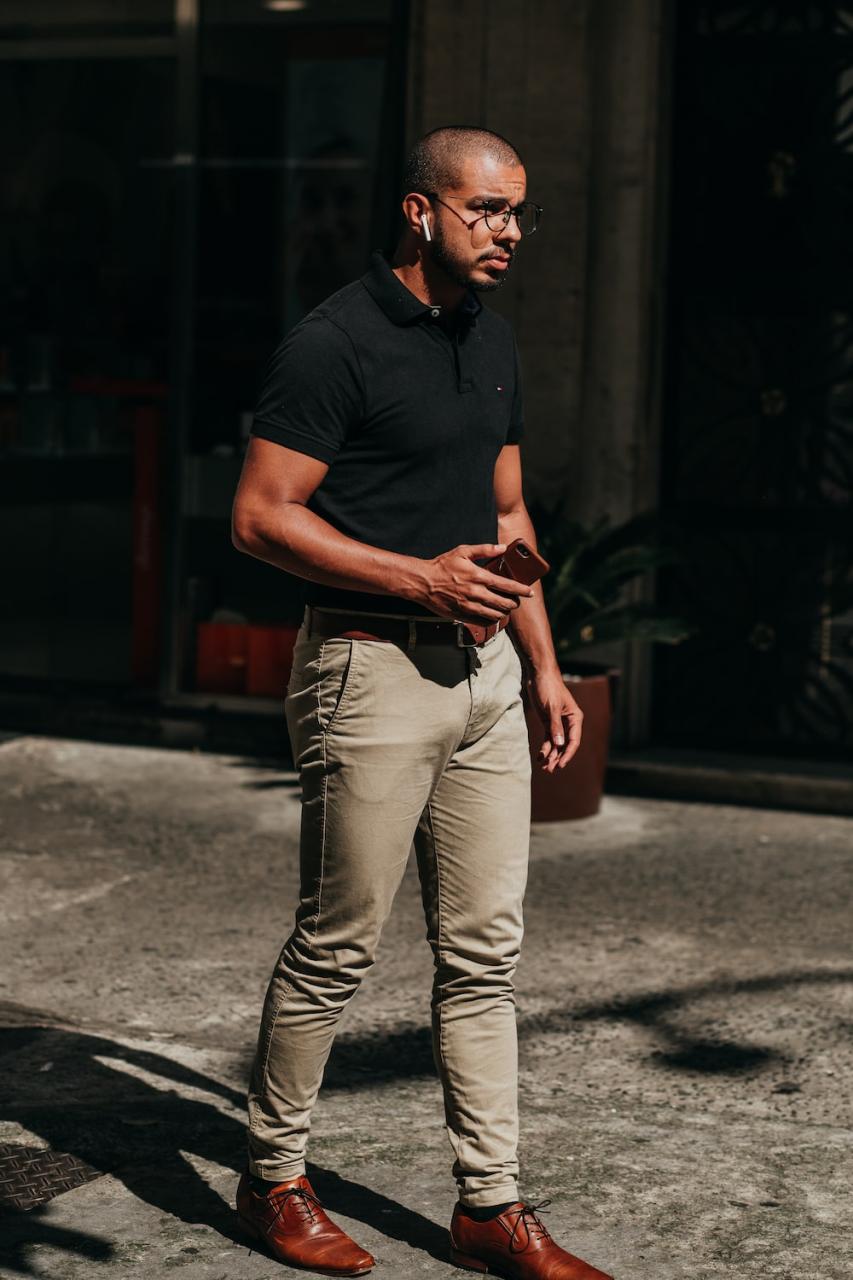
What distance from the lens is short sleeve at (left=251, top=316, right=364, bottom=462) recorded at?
378 cm

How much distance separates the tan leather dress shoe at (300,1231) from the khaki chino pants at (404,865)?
4cm

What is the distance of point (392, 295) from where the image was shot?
389 cm

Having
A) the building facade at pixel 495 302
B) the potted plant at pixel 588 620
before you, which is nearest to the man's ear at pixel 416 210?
the potted plant at pixel 588 620

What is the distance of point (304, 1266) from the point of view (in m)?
3.95

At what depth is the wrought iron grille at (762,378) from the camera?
28.2 feet

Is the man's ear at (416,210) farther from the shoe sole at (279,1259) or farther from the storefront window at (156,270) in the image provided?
the storefront window at (156,270)

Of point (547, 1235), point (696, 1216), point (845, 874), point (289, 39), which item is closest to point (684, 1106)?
point (696, 1216)

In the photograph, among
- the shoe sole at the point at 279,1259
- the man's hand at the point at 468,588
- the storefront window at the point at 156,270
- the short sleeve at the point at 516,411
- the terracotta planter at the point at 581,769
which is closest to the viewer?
the man's hand at the point at 468,588

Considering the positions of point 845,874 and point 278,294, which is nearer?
point 845,874

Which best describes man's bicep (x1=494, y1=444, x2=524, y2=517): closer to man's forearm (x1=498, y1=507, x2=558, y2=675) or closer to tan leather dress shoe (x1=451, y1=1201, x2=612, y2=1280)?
man's forearm (x1=498, y1=507, x2=558, y2=675)

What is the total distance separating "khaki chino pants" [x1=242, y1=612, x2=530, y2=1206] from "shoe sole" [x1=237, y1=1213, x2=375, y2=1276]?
0.12 metres

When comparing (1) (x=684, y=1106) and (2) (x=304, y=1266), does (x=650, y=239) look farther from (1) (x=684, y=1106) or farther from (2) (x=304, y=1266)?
(2) (x=304, y=1266)

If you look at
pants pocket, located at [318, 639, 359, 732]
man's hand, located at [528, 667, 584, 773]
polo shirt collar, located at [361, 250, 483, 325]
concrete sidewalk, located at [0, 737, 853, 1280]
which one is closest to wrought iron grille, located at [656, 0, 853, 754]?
concrete sidewalk, located at [0, 737, 853, 1280]

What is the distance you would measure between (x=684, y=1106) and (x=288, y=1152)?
50.4 inches
